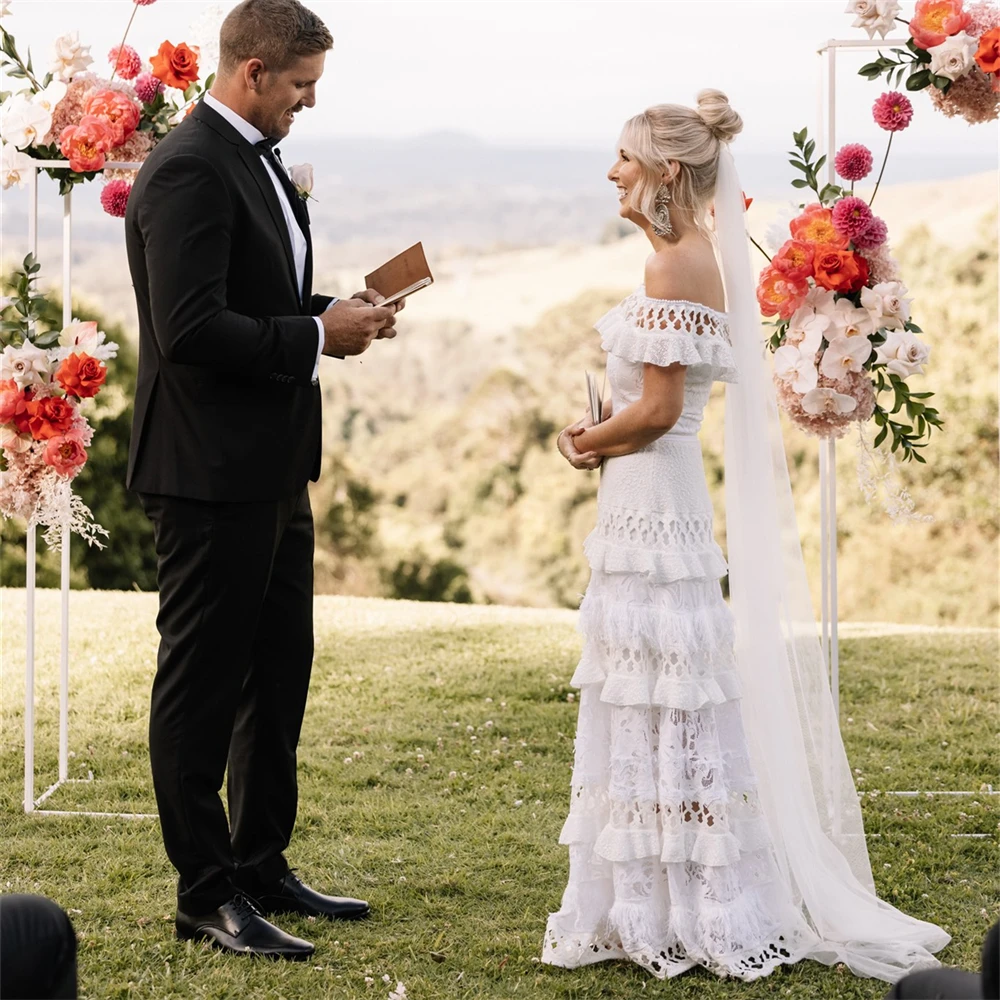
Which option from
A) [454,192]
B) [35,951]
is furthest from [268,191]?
[454,192]

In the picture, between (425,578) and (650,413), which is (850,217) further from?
(425,578)

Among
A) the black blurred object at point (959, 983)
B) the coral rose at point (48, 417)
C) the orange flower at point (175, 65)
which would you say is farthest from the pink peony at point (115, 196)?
the black blurred object at point (959, 983)

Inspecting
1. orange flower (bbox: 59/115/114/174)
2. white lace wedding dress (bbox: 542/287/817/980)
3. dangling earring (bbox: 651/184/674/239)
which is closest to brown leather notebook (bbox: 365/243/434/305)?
white lace wedding dress (bbox: 542/287/817/980)

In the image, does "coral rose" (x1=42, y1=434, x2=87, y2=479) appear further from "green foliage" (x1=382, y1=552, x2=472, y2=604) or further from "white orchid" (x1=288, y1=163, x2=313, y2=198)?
"green foliage" (x1=382, y1=552, x2=472, y2=604)

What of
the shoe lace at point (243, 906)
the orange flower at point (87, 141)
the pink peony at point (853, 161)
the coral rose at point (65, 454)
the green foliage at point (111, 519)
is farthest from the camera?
the green foliage at point (111, 519)

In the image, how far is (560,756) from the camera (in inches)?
211

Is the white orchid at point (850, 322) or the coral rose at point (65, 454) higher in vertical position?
the white orchid at point (850, 322)

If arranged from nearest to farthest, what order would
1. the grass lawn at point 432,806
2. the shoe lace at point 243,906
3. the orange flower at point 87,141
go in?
the grass lawn at point 432,806 < the shoe lace at point 243,906 < the orange flower at point 87,141

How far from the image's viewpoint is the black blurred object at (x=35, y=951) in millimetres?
2170

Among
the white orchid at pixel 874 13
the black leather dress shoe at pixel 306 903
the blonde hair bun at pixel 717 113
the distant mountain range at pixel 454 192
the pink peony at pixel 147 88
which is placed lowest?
the black leather dress shoe at pixel 306 903

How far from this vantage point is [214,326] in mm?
3076

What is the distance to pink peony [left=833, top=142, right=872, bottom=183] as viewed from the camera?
4.06 metres

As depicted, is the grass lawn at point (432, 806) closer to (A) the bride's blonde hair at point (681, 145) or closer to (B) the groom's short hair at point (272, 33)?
(A) the bride's blonde hair at point (681, 145)

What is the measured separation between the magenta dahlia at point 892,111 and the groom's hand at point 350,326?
1.94m
